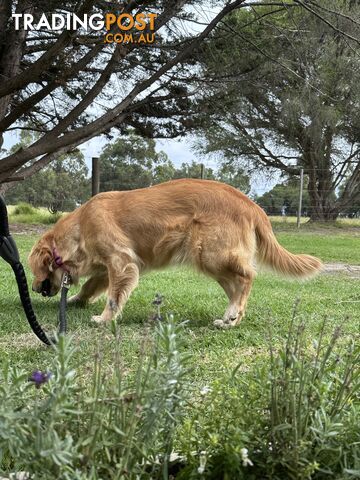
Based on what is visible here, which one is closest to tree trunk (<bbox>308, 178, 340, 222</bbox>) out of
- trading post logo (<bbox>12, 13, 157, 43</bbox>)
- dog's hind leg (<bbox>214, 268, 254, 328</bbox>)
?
trading post logo (<bbox>12, 13, 157, 43</bbox>)

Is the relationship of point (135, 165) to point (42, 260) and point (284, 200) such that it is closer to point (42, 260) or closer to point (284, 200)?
point (284, 200)

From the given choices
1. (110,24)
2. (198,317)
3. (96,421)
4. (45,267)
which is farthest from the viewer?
(110,24)

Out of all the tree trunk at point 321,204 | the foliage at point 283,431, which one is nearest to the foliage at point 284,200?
the tree trunk at point 321,204

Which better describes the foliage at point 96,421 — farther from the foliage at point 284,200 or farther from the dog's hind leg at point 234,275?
the foliage at point 284,200

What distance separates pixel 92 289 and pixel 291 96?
33.2 ft

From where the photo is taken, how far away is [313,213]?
1767cm

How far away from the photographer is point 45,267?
12.6ft

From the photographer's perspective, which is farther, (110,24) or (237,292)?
(110,24)

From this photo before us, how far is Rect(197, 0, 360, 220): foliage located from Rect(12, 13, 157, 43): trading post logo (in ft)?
4.91

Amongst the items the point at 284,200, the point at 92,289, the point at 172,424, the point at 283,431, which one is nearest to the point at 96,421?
the point at 172,424

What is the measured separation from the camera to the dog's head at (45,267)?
383cm

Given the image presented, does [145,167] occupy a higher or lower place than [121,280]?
higher

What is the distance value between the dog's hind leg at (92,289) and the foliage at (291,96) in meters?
4.22

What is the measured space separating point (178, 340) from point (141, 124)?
9289 mm
